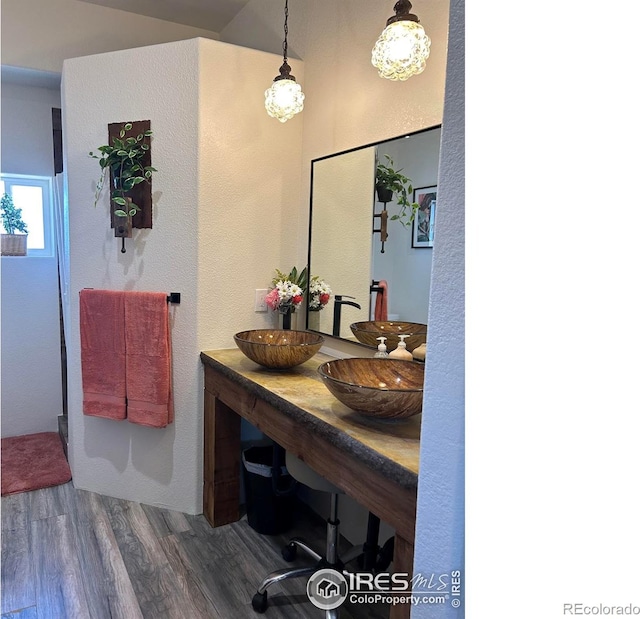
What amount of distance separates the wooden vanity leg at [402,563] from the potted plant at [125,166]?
1.91 m

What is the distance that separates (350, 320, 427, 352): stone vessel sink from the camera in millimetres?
1821

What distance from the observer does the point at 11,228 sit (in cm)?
322

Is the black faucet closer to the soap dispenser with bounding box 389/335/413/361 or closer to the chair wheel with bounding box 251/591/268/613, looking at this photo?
the soap dispenser with bounding box 389/335/413/361

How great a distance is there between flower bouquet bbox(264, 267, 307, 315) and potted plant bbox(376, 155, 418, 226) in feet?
2.29

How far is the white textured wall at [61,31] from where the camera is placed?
2742 mm

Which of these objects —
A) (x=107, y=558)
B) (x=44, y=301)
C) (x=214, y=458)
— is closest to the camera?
(x=107, y=558)

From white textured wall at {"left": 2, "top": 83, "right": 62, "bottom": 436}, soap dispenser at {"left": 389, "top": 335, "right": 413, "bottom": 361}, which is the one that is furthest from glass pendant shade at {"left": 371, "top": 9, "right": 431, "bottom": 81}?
white textured wall at {"left": 2, "top": 83, "right": 62, "bottom": 436}

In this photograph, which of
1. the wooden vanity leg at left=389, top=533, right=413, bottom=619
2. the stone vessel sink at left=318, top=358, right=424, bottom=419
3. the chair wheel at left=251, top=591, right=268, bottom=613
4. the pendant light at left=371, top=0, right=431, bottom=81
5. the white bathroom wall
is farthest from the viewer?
the chair wheel at left=251, top=591, right=268, bottom=613

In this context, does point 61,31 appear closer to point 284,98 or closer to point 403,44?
point 284,98

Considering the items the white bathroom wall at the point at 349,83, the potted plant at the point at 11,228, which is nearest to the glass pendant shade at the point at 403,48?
the white bathroom wall at the point at 349,83
